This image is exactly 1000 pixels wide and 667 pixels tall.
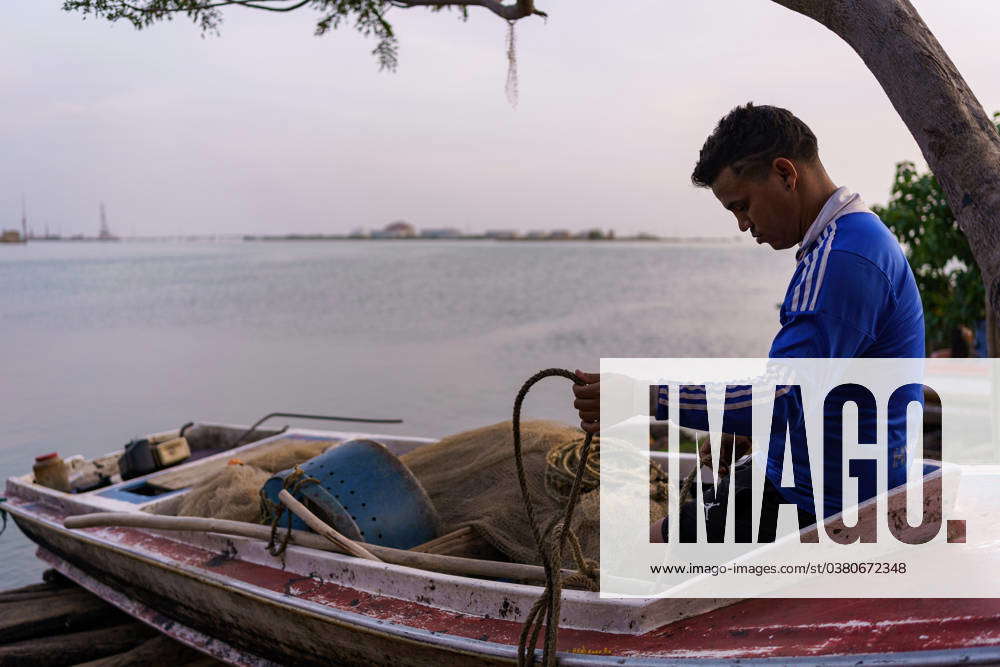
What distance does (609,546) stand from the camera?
11.7 feet

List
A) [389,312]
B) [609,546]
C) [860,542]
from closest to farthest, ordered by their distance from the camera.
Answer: [860,542]
[609,546]
[389,312]

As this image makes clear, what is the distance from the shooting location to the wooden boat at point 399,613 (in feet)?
7.82

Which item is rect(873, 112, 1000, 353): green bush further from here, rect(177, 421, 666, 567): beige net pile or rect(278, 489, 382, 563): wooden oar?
rect(278, 489, 382, 563): wooden oar

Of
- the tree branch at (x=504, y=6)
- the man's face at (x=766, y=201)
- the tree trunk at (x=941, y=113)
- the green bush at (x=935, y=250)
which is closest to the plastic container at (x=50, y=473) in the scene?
the tree branch at (x=504, y=6)

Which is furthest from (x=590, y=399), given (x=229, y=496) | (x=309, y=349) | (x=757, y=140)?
(x=309, y=349)

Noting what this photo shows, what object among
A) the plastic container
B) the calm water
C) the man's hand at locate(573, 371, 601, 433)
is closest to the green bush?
the calm water

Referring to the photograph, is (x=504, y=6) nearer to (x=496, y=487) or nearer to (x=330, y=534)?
(x=496, y=487)

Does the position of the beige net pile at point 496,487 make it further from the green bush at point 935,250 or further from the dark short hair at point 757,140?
the green bush at point 935,250

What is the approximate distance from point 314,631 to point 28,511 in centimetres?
308

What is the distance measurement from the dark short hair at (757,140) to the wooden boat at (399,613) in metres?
1.47

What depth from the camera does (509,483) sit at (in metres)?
4.36

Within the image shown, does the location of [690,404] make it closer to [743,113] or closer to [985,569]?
[743,113]

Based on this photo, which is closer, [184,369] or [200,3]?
[200,3]

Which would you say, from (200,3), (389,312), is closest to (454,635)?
(200,3)
